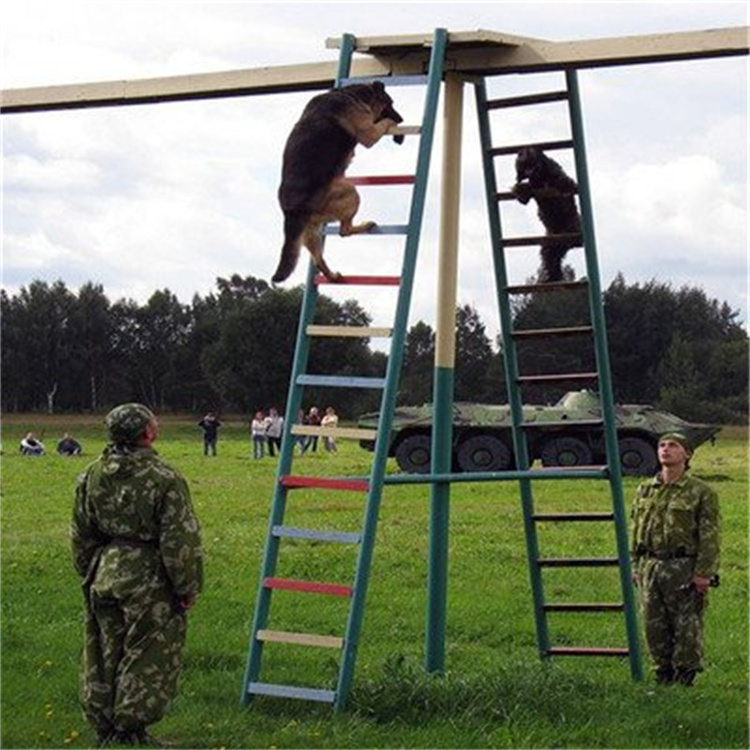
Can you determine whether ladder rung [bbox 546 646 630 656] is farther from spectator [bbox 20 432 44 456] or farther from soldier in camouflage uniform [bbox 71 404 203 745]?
spectator [bbox 20 432 44 456]

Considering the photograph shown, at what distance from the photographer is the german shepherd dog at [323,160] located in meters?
8.82

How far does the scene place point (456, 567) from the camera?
621 inches

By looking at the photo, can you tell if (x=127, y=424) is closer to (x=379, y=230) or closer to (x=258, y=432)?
(x=379, y=230)

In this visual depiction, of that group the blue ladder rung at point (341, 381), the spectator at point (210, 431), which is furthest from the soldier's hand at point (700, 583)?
the spectator at point (210, 431)

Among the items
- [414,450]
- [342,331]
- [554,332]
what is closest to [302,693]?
[342,331]

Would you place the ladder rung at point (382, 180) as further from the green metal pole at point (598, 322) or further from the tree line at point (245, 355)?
the tree line at point (245, 355)

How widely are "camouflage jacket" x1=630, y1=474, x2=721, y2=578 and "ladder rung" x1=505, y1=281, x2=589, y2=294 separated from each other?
139 centimetres

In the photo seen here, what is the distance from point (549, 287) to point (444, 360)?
2.58 ft

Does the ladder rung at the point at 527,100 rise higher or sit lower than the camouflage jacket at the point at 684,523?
higher

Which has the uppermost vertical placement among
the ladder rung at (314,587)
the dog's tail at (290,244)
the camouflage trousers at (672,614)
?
the dog's tail at (290,244)

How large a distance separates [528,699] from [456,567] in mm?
6586

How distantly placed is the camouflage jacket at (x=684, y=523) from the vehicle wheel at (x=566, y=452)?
19.5 meters

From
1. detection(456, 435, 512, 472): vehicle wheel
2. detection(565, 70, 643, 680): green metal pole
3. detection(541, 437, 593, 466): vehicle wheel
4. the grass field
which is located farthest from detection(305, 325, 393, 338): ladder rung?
detection(456, 435, 512, 472): vehicle wheel

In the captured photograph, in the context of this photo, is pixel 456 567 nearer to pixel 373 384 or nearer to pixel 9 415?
pixel 373 384
